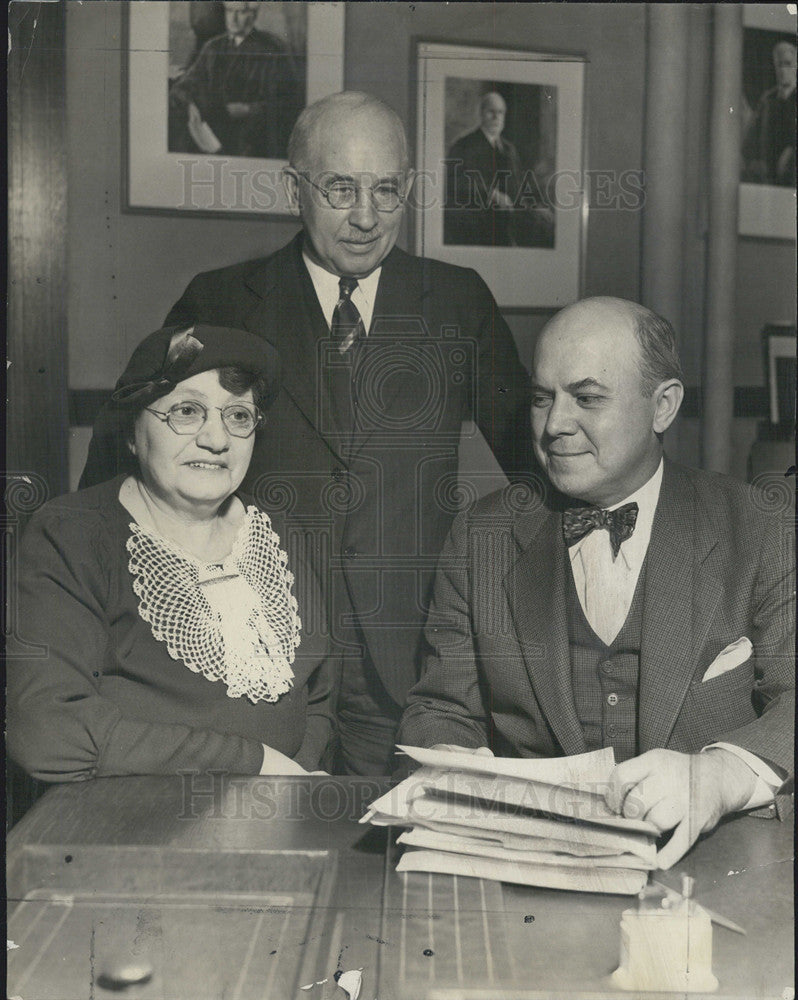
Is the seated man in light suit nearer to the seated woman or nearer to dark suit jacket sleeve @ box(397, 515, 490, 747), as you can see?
dark suit jacket sleeve @ box(397, 515, 490, 747)

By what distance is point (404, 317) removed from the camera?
2.50 m

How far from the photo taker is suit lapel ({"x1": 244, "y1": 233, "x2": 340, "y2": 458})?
248cm

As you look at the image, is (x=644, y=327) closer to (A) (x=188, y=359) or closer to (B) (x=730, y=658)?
(B) (x=730, y=658)

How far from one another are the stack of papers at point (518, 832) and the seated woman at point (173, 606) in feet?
1.40

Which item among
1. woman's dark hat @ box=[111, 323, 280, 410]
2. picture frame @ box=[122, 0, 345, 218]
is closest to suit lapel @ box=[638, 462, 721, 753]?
woman's dark hat @ box=[111, 323, 280, 410]

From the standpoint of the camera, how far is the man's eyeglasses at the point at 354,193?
245 cm

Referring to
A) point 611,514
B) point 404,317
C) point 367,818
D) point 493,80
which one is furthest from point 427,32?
point 367,818

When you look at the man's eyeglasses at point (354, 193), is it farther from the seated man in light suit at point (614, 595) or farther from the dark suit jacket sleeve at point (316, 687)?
the dark suit jacket sleeve at point (316, 687)

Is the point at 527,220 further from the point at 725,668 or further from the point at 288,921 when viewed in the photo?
the point at 288,921

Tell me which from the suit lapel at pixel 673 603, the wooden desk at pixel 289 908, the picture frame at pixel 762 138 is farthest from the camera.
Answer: the picture frame at pixel 762 138

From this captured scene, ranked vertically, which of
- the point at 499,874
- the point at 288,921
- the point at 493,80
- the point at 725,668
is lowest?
the point at 288,921

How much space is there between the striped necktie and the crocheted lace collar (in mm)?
478

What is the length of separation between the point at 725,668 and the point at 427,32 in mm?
1729

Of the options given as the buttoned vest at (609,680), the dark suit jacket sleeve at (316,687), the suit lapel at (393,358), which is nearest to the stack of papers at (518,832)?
the buttoned vest at (609,680)
